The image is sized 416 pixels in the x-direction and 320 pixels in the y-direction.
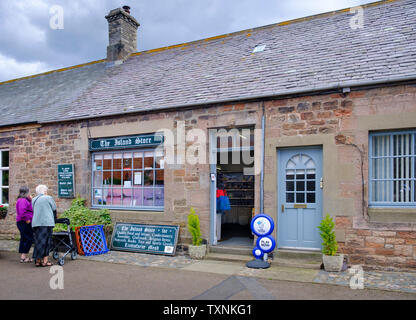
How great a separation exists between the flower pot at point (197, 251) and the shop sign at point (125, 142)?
2723 millimetres

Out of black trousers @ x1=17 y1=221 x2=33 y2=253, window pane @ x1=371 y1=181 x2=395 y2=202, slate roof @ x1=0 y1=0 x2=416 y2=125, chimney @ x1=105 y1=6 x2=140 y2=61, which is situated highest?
chimney @ x1=105 y1=6 x2=140 y2=61

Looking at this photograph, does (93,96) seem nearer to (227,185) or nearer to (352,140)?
(227,185)

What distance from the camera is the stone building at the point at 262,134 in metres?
7.10

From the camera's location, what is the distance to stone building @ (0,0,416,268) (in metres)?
7.10

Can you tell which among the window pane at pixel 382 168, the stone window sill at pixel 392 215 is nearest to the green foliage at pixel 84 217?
the stone window sill at pixel 392 215

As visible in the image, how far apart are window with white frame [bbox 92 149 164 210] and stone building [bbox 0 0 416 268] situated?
0.10 ft

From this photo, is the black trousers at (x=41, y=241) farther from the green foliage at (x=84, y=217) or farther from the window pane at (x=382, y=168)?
the window pane at (x=382, y=168)

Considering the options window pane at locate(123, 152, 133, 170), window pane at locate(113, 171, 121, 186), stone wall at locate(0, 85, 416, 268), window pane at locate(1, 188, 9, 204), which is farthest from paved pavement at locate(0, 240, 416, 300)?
window pane at locate(1, 188, 9, 204)

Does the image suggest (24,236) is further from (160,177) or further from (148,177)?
(160,177)

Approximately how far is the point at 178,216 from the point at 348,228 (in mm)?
3848

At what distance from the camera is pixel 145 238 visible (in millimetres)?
9094
